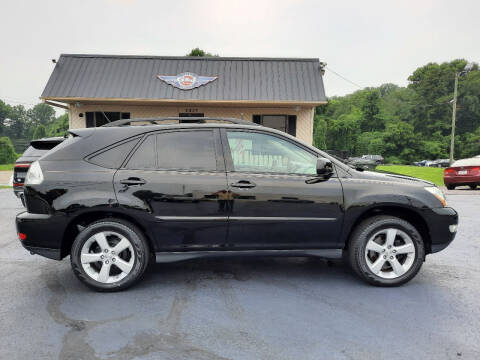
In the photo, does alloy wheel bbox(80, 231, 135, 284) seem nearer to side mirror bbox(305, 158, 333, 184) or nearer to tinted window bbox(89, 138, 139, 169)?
tinted window bbox(89, 138, 139, 169)

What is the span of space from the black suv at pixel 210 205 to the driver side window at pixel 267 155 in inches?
0.4

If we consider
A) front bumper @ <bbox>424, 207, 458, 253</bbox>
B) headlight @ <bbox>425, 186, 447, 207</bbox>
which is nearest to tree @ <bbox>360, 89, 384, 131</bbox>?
headlight @ <bbox>425, 186, 447, 207</bbox>

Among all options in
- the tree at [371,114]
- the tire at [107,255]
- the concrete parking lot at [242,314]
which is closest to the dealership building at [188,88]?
the concrete parking lot at [242,314]

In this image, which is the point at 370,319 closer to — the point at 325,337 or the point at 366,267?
the point at 325,337

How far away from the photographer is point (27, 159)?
7.67 meters

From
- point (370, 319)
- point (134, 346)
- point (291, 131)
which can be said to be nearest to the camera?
point (134, 346)

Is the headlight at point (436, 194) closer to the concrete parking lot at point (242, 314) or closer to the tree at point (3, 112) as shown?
the concrete parking lot at point (242, 314)

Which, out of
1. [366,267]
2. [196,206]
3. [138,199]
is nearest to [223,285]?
[196,206]

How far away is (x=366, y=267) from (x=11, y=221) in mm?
6900

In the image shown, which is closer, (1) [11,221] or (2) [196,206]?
(2) [196,206]

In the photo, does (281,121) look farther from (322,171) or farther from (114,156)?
(114,156)

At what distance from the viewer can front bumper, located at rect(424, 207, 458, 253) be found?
3.67 m

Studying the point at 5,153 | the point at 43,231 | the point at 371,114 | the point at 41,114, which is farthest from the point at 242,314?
the point at 41,114

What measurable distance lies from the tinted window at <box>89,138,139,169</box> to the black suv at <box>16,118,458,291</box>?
1 cm
